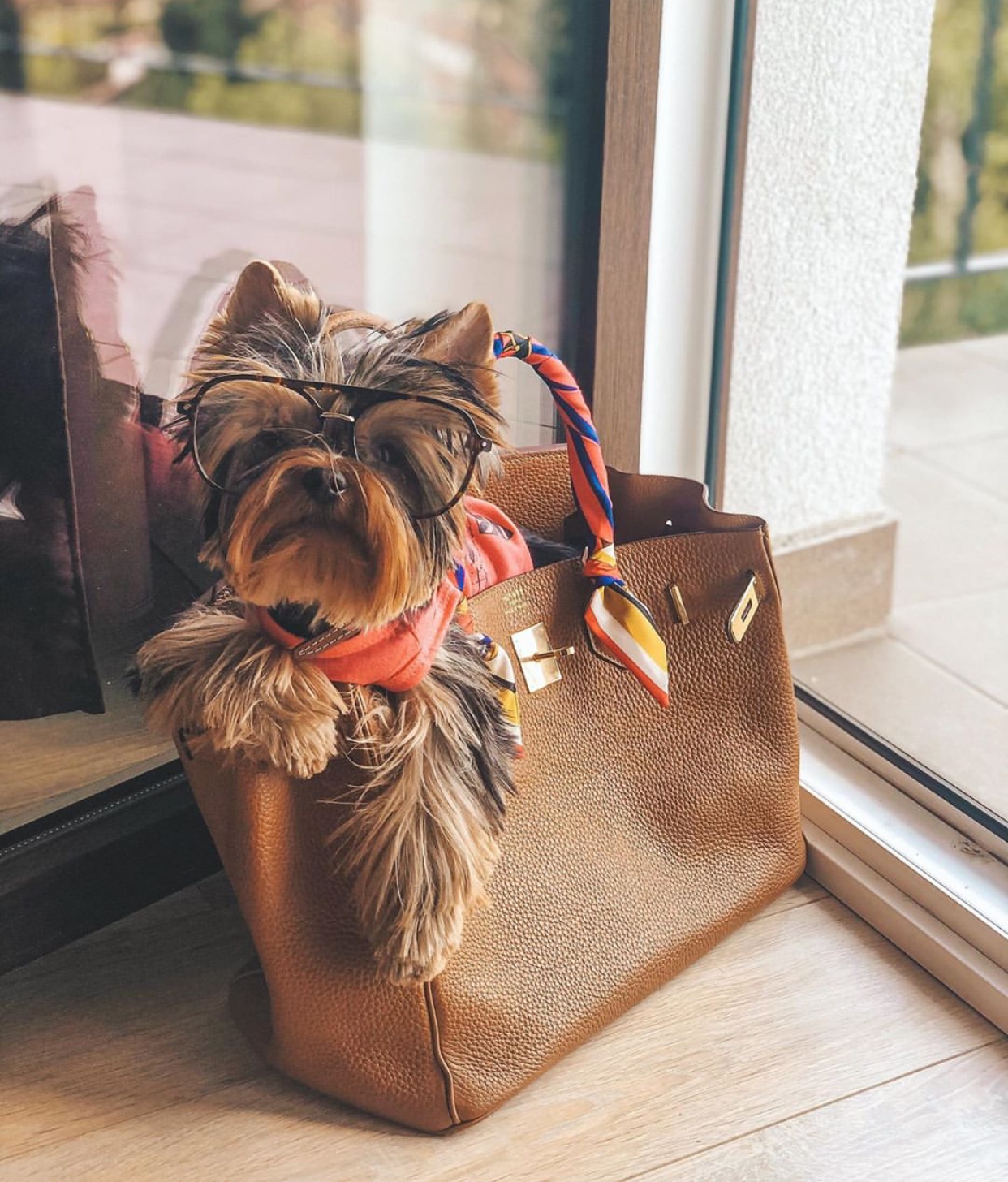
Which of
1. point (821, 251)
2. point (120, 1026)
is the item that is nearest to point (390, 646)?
point (120, 1026)

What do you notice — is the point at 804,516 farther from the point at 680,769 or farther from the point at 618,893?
the point at 618,893

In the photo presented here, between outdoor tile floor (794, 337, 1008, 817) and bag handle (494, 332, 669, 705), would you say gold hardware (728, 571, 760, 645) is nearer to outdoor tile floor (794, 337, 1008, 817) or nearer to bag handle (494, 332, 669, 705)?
bag handle (494, 332, 669, 705)

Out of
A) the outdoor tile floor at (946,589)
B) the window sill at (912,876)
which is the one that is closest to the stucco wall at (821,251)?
the outdoor tile floor at (946,589)

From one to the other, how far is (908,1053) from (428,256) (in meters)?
0.88

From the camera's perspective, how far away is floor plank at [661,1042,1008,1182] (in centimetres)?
102

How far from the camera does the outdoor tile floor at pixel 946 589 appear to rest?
5.25ft

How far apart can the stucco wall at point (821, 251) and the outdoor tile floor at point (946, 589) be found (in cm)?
20

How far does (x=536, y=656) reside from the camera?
1.08m

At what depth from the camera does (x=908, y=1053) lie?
114cm

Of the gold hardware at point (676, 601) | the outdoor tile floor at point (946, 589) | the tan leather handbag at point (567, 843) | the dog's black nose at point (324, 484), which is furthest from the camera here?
the outdoor tile floor at point (946, 589)

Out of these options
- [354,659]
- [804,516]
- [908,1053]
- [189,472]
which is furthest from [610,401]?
[908,1053]

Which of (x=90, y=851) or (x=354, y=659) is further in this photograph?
(x=90, y=851)

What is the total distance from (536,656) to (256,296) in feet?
1.17

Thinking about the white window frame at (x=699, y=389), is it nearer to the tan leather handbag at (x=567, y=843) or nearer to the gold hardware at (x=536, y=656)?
the tan leather handbag at (x=567, y=843)
